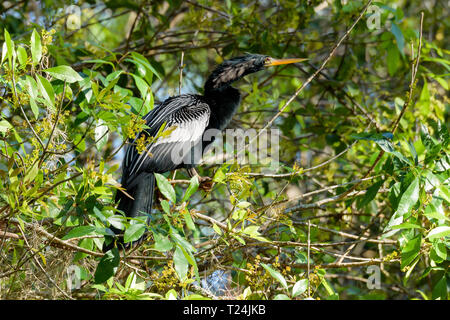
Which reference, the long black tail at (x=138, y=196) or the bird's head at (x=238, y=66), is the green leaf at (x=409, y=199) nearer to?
the long black tail at (x=138, y=196)

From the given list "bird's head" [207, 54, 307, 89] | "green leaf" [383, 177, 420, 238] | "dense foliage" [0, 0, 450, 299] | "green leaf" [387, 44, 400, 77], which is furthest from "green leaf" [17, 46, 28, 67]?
"green leaf" [387, 44, 400, 77]

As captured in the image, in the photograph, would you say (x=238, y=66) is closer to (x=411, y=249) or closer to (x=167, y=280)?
(x=411, y=249)

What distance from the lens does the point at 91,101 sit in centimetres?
235

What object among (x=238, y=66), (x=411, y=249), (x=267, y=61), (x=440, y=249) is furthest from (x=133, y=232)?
(x=267, y=61)

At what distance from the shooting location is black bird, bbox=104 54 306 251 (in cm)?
294

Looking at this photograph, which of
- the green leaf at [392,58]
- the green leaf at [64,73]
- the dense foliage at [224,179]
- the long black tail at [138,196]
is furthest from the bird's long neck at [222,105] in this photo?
the green leaf at [64,73]

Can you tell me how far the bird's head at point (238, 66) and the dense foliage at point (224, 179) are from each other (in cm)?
19

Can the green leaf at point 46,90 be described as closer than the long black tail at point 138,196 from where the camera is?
Yes

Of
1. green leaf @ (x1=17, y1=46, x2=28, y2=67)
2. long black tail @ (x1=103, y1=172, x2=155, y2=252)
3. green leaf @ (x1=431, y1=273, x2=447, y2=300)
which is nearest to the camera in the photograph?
green leaf @ (x1=17, y1=46, x2=28, y2=67)

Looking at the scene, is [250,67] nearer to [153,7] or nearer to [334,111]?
[334,111]

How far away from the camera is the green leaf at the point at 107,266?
1.95m

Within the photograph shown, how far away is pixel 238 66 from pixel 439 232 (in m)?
1.93

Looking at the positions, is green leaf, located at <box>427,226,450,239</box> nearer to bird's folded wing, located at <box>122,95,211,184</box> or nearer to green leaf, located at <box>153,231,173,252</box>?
green leaf, located at <box>153,231,173,252</box>

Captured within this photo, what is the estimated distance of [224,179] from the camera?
2.39m
